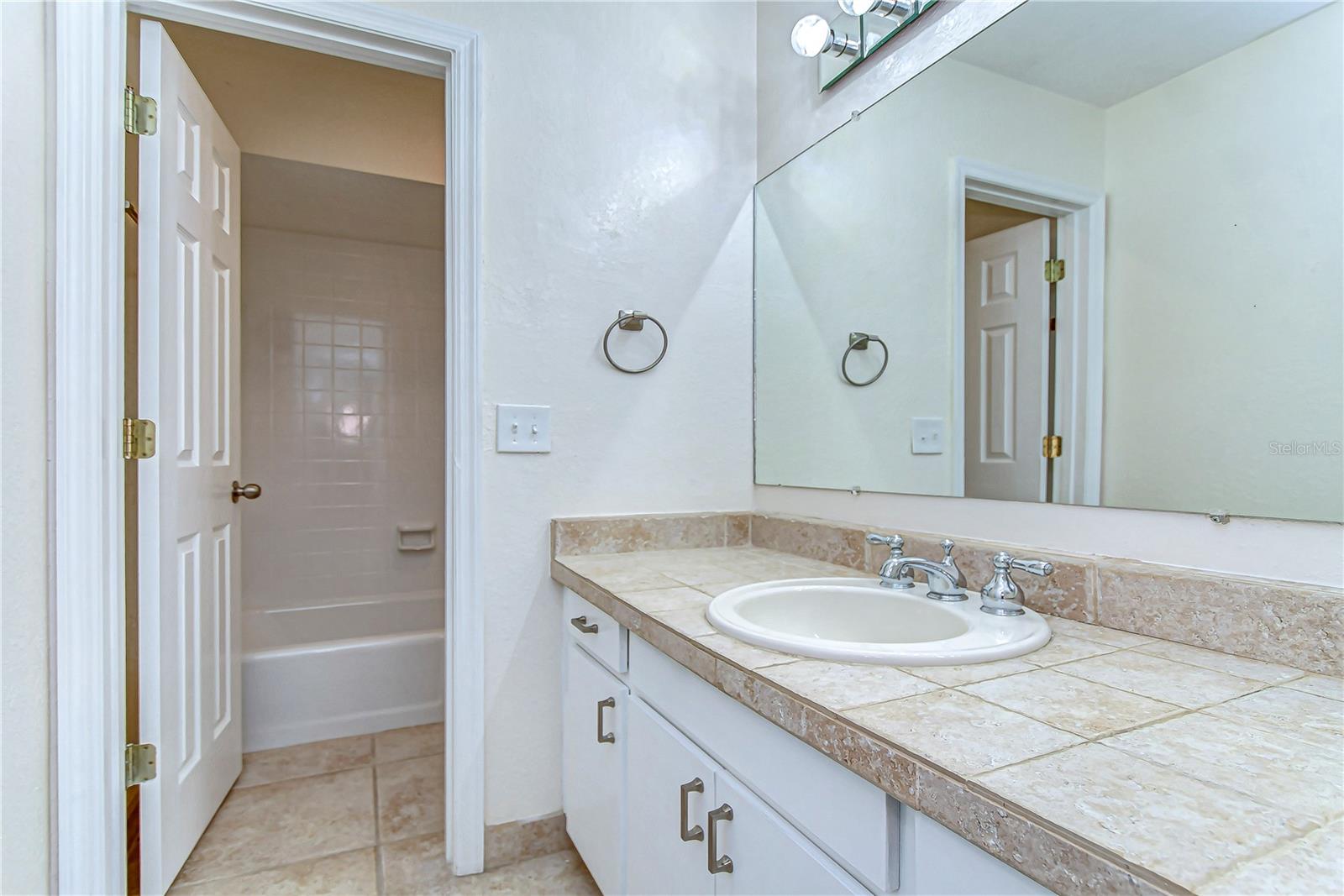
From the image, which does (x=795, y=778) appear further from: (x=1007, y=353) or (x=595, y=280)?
(x=595, y=280)

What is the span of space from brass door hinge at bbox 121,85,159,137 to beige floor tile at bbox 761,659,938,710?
5.52 ft

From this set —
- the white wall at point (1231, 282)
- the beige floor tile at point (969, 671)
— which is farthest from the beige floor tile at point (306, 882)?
the white wall at point (1231, 282)

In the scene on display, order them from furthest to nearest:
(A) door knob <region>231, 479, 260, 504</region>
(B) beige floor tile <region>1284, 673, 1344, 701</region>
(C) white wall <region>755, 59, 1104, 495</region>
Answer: (A) door knob <region>231, 479, 260, 504</region>, (C) white wall <region>755, 59, 1104, 495</region>, (B) beige floor tile <region>1284, 673, 1344, 701</region>

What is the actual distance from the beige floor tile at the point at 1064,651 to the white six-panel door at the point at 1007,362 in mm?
289

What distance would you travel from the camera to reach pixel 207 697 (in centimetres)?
169

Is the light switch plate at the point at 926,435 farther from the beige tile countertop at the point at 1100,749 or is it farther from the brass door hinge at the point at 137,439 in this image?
the brass door hinge at the point at 137,439

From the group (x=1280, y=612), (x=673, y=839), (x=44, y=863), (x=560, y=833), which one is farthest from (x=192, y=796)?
(x=1280, y=612)

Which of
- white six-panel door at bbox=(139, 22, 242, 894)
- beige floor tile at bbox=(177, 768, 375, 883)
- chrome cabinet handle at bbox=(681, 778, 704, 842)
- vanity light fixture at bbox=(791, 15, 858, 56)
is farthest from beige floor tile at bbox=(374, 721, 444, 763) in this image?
vanity light fixture at bbox=(791, 15, 858, 56)

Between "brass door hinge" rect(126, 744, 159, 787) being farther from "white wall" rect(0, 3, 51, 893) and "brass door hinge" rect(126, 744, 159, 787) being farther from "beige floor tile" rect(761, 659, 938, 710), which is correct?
"beige floor tile" rect(761, 659, 938, 710)

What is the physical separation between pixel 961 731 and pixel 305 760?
2.20 m

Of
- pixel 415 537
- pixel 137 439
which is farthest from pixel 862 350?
pixel 415 537

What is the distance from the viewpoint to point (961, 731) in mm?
590

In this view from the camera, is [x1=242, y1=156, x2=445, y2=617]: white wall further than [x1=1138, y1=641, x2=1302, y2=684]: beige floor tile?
Yes

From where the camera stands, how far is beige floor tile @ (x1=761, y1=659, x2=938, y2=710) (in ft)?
2.22
